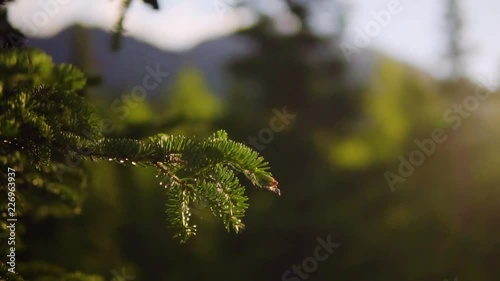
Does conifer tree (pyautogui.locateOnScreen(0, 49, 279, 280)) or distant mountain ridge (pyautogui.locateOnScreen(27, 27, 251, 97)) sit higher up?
conifer tree (pyautogui.locateOnScreen(0, 49, 279, 280))

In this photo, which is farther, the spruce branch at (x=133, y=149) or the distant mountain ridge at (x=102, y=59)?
the distant mountain ridge at (x=102, y=59)

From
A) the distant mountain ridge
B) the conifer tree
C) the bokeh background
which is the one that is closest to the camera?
the conifer tree

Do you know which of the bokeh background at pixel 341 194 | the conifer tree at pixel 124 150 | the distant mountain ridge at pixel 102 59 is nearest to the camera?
the conifer tree at pixel 124 150

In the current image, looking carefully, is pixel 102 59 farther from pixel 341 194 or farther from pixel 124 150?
pixel 124 150

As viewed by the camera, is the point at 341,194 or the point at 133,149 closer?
the point at 133,149

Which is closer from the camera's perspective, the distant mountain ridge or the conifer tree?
the conifer tree

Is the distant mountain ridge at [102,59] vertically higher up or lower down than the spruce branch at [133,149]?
lower down

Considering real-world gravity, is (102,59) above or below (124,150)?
below

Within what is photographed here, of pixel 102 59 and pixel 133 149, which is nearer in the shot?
pixel 133 149

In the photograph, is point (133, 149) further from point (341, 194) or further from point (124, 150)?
point (341, 194)

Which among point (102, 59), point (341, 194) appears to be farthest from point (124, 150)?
point (102, 59)

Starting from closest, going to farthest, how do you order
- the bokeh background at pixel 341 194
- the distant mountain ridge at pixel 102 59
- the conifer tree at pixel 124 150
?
1. the conifer tree at pixel 124 150
2. the distant mountain ridge at pixel 102 59
3. the bokeh background at pixel 341 194

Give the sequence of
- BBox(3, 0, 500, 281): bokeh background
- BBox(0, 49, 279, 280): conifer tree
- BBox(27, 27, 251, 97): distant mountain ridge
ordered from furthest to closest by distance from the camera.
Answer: BBox(3, 0, 500, 281): bokeh background
BBox(27, 27, 251, 97): distant mountain ridge
BBox(0, 49, 279, 280): conifer tree
